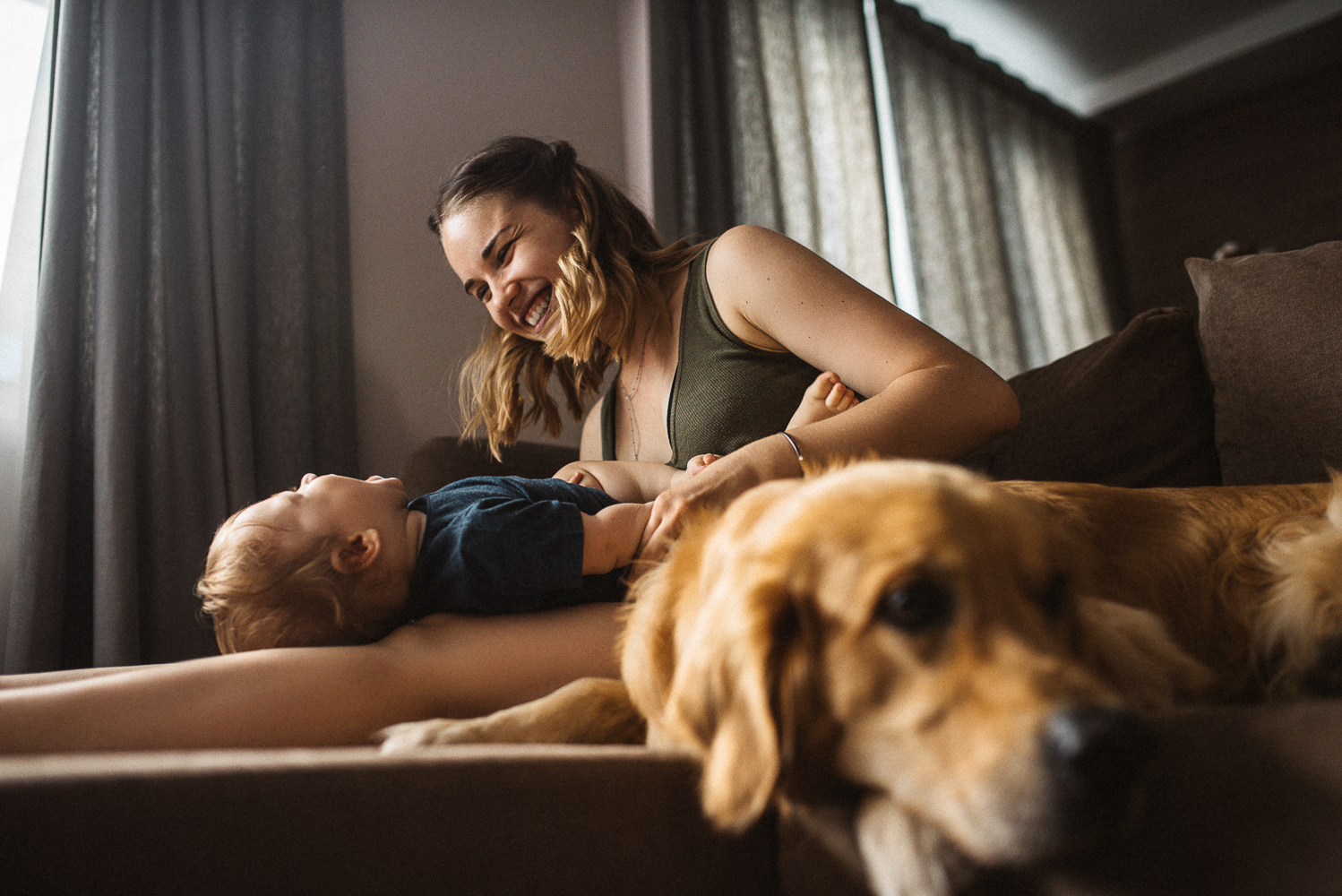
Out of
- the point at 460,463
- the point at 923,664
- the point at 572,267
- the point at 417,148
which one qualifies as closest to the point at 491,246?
the point at 572,267

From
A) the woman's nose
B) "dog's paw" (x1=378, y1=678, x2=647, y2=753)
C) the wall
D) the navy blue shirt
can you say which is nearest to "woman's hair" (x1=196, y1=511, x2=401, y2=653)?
the navy blue shirt

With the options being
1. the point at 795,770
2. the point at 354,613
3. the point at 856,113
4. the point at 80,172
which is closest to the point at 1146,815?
the point at 795,770

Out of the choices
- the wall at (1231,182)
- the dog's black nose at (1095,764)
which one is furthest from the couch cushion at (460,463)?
the wall at (1231,182)

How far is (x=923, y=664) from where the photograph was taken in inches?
24.8

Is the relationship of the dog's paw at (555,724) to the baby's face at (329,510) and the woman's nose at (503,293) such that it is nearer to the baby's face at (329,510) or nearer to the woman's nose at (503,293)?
the baby's face at (329,510)

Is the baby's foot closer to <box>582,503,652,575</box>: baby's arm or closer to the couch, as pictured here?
<box>582,503,652,575</box>: baby's arm

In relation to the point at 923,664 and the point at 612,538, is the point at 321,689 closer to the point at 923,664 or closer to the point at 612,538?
the point at 612,538

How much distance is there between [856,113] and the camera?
4262 mm

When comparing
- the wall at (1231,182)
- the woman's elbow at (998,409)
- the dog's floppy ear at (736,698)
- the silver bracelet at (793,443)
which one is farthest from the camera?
the wall at (1231,182)

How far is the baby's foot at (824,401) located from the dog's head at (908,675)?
67cm

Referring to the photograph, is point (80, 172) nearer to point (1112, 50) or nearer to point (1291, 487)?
point (1291, 487)

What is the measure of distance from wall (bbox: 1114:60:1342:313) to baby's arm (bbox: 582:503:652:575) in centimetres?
574

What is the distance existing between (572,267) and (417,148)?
1527 millimetres

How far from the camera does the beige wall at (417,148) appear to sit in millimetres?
2693
